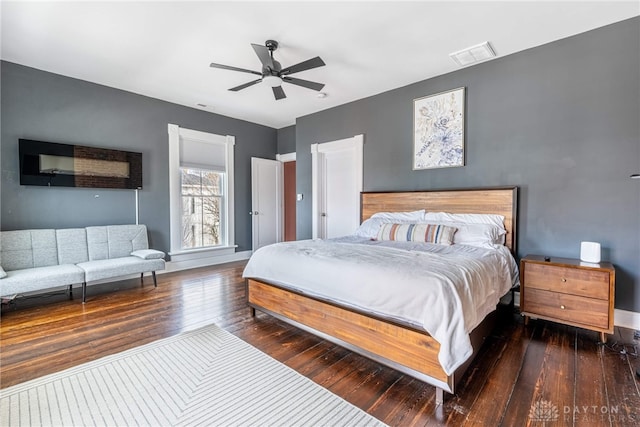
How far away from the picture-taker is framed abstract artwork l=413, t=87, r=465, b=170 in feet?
12.1

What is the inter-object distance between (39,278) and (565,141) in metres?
5.74

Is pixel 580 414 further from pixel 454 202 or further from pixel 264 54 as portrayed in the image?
pixel 264 54

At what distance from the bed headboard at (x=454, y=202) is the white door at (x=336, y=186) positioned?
37cm

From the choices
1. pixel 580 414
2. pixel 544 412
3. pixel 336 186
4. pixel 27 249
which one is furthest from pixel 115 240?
pixel 580 414

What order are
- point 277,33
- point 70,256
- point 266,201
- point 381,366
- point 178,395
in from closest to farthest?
1. point 178,395
2. point 381,366
3. point 277,33
4. point 70,256
5. point 266,201

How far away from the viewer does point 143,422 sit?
62.4 inches

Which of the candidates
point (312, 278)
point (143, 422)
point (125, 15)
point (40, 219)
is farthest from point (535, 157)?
point (40, 219)

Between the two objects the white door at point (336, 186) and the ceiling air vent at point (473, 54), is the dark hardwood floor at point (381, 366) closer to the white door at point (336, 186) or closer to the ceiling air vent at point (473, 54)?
the white door at point (336, 186)

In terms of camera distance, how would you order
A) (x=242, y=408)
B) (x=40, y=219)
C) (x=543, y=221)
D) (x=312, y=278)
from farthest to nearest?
(x=40, y=219)
(x=543, y=221)
(x=312, y=278)
(x=242, y=408)

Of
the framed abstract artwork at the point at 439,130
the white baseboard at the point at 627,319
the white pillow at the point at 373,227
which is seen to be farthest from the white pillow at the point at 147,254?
the white baseboard at the point at 627,319

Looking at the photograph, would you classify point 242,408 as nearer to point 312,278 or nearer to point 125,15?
point 312,278

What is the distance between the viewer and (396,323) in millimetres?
1916

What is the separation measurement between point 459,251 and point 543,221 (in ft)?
3.91

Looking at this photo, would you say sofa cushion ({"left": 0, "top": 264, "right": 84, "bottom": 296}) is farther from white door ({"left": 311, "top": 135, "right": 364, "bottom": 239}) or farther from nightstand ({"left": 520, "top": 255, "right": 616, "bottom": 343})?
nightstand ({"left": 520, "top": 255, "right": 616, "bottom": 343})
